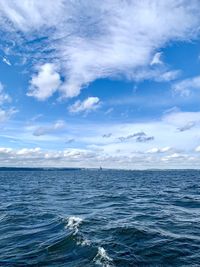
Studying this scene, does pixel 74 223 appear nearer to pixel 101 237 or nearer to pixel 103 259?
pixel 101 237

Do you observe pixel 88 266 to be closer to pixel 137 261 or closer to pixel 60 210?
pixel 137 261

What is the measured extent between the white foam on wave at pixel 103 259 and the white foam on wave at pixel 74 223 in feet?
19.4

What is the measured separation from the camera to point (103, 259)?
19250 mm

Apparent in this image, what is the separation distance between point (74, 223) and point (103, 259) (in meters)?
10.8

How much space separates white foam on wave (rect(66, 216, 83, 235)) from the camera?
90.8 ft

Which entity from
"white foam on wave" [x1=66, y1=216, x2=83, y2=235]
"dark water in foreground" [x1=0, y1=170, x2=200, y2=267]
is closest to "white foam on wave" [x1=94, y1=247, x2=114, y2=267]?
"dark water in foreground" [x1=0, y1=170, x2=200, y2=267]

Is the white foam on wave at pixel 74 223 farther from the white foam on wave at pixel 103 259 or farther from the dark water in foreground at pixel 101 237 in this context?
the white foam on wave at pixel 103 259

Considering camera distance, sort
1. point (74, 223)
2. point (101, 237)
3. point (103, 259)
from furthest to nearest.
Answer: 1. point (74, 223)
2. point (101, 237)
3. point (103, 259)

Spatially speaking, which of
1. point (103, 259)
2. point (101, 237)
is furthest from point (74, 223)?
point (103, 259)

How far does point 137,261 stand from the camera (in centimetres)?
1908

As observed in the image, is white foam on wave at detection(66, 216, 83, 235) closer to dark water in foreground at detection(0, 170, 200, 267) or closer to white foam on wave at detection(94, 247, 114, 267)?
dark water in foreground at detection(0, 170, 200, 267)

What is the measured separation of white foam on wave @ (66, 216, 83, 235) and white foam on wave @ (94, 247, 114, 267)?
19.4 ft

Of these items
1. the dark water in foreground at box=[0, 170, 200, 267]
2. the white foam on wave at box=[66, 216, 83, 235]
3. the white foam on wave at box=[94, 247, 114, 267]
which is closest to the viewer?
the white foam on wave at box=[94, 247, 114, 267]

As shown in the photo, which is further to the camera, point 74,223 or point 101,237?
point 74,223
